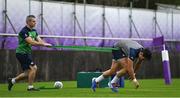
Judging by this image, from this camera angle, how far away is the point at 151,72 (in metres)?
33.2

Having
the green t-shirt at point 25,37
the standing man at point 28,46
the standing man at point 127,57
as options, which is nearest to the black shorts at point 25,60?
the standing man at point 28,46

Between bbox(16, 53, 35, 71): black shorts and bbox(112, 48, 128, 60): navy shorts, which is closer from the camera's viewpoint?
bbox(112, 48, 128, 60): navy shorts

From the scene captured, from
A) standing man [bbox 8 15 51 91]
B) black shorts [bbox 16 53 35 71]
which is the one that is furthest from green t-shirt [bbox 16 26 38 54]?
black shorts [bbox 16 53 35 71]

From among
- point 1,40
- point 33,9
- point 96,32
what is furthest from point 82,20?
point 1,40

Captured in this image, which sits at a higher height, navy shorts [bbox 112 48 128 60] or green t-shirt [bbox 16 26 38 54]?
green t-shirt [bbox 16 26 38 54]

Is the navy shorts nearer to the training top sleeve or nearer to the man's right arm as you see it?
the man's right arm

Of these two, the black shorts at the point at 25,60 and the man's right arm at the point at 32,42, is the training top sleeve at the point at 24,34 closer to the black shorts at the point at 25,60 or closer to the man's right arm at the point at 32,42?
the man's right arm at the point at 32,42

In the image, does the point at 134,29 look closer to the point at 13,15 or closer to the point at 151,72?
the point at 151,72

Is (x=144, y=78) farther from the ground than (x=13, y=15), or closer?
closer

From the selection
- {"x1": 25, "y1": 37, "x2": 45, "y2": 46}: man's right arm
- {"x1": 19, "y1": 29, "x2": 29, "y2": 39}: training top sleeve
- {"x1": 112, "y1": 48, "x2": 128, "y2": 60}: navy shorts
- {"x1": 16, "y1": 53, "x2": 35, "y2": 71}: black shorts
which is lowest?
{"x1": 16, "y1": 53, "x2": 35, "y2": 71}: black shorts

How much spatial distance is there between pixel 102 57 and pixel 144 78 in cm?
292

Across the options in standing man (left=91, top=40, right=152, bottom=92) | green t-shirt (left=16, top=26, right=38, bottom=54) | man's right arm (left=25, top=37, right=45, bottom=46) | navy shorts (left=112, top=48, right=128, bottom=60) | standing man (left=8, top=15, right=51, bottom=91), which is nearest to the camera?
standing man (left=91, top=40, right=152, bottom=92)

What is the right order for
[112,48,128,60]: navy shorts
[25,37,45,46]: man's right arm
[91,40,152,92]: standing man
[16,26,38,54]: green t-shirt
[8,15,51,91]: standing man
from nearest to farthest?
[91,40,152,92]: standing man < [112,48,128,60]: navy shorts < [25,37,45,46]: man's right arm < [8,15,51,91]: standing man < [16,26,38,54]: green t-shirt

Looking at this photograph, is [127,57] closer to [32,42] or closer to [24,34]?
[32,42]
